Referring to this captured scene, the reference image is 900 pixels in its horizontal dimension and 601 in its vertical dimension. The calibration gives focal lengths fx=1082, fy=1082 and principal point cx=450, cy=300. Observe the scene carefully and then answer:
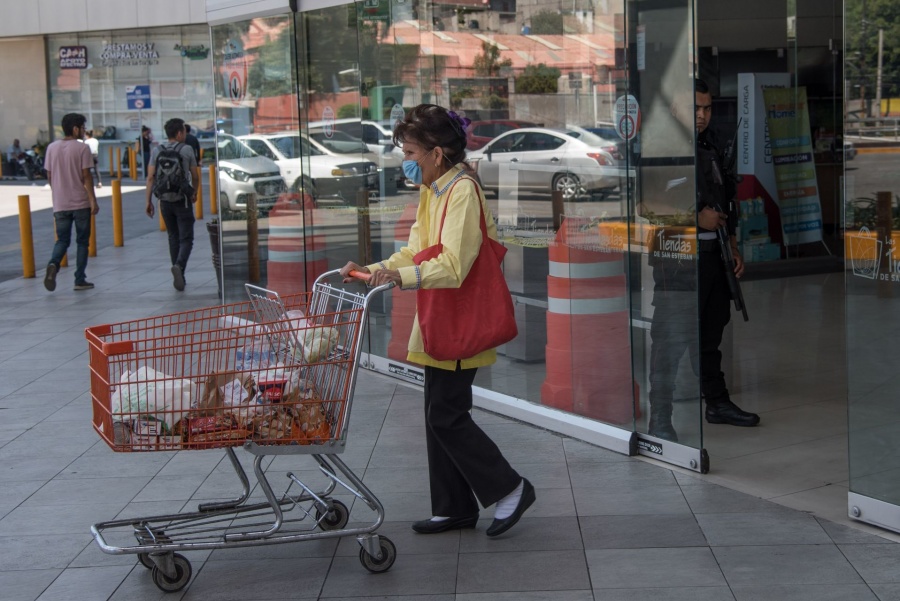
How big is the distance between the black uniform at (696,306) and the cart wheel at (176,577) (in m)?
2.62

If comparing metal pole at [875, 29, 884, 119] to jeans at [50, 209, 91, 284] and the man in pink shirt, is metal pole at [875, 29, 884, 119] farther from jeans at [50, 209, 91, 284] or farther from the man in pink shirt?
jeans at [50, 209, 91, 284]

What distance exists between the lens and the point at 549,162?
6945 millimetres

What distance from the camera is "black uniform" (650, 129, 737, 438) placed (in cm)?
553

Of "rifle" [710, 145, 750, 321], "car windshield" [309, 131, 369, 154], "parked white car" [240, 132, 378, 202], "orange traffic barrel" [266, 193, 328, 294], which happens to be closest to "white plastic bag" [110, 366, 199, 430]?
"rifle" [710, 145, 750, 321]

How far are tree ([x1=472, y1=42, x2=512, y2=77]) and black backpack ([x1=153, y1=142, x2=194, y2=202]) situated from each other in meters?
6.02

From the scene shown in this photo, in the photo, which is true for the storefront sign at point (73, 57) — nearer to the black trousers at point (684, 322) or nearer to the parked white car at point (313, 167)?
the parked white car at point (313, 167)

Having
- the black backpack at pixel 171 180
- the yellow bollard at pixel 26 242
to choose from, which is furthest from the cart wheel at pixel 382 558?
the yellow bollard at pixel 26 242

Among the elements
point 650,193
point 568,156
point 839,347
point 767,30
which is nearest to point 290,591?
point 650,193

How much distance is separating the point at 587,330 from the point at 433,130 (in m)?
2.16

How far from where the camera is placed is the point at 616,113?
5.85 metres

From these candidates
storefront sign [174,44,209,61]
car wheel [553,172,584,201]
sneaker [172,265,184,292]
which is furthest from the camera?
storefront sign [174,44,209,61]

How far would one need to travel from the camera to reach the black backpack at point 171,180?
12.4 metres

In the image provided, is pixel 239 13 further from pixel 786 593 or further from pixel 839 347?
pixel 786 593

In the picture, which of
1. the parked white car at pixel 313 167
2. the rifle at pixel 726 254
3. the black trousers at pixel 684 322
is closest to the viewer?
the black trousers at pixel 684 322
